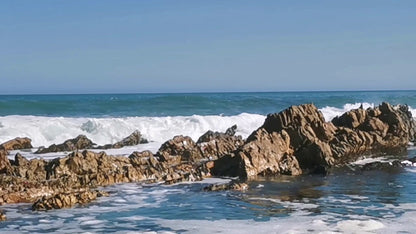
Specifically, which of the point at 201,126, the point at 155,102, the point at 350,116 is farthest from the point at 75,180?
the point at 155,102

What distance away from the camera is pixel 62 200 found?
11.9 metres

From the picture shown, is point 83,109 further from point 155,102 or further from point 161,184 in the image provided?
point 161,184

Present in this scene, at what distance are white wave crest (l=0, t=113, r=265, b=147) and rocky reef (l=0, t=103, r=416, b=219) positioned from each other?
17.8ft

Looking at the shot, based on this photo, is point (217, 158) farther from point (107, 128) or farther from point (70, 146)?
point (107, 128)

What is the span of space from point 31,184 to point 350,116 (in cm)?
1346

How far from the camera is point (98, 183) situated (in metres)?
14.8

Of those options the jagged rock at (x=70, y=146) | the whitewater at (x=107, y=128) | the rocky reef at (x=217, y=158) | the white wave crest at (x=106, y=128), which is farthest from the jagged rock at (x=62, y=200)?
the white wave crest at (x=106, y=128)

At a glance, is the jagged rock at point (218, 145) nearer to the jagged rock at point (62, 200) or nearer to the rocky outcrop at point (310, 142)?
the rocky outcrop at point (310, 142)

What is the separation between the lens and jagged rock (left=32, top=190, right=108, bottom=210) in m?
11.7

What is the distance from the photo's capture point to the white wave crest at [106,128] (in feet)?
92.5

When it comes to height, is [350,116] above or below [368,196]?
above

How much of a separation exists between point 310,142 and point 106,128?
1508cm

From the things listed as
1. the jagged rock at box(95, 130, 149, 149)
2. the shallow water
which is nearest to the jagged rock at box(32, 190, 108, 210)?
the shallow water

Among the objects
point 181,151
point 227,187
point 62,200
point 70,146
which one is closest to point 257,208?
point 227,187
